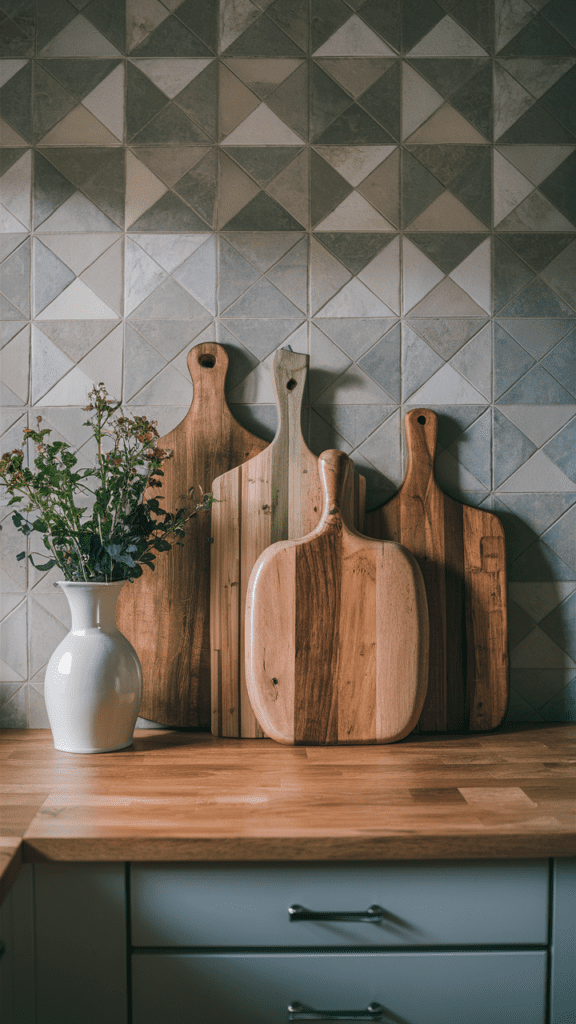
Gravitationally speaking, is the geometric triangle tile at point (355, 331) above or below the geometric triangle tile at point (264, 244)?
below

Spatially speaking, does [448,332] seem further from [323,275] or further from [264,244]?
[264,244]

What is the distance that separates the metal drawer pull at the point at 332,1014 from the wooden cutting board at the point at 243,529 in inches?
19.5

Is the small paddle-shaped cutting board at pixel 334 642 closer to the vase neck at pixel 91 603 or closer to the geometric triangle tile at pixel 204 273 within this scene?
the vase neck at pixel 91 603

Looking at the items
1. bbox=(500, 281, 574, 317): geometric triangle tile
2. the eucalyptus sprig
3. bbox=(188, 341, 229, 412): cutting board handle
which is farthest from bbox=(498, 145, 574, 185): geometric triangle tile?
the eucalyptus sprig

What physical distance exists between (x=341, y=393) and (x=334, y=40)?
73 centimetres

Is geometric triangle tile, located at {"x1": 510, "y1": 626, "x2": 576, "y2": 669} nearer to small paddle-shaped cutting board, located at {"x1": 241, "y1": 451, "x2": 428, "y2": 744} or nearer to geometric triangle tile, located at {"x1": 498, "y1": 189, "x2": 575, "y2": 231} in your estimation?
small paddle-shaped cutting board, located at {"x1": 241, "y1": 451, "x2": 428, "y2": 744}

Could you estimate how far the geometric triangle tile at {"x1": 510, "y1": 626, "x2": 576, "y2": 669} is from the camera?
146 cm

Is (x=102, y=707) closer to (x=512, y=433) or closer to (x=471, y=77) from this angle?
(x=512, y=433)

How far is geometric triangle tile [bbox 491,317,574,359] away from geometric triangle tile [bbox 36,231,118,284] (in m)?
0.84

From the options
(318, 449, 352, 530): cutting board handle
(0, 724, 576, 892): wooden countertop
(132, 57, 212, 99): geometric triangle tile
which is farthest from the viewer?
(132, 57, 212, 99): geometric triangle tile

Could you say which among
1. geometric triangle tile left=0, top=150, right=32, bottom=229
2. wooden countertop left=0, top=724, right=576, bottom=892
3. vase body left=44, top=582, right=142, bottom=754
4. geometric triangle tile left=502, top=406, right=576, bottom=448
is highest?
geometric triangle tile left=0, top=150, right=32, bottom=229

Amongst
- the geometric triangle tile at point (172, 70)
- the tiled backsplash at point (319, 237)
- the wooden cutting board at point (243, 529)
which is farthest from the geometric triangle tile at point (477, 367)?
the geometric triangle tile at point (172, 70)

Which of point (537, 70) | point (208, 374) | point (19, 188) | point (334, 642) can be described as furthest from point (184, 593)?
point (537, 70)

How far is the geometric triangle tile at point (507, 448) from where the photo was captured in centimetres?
146
